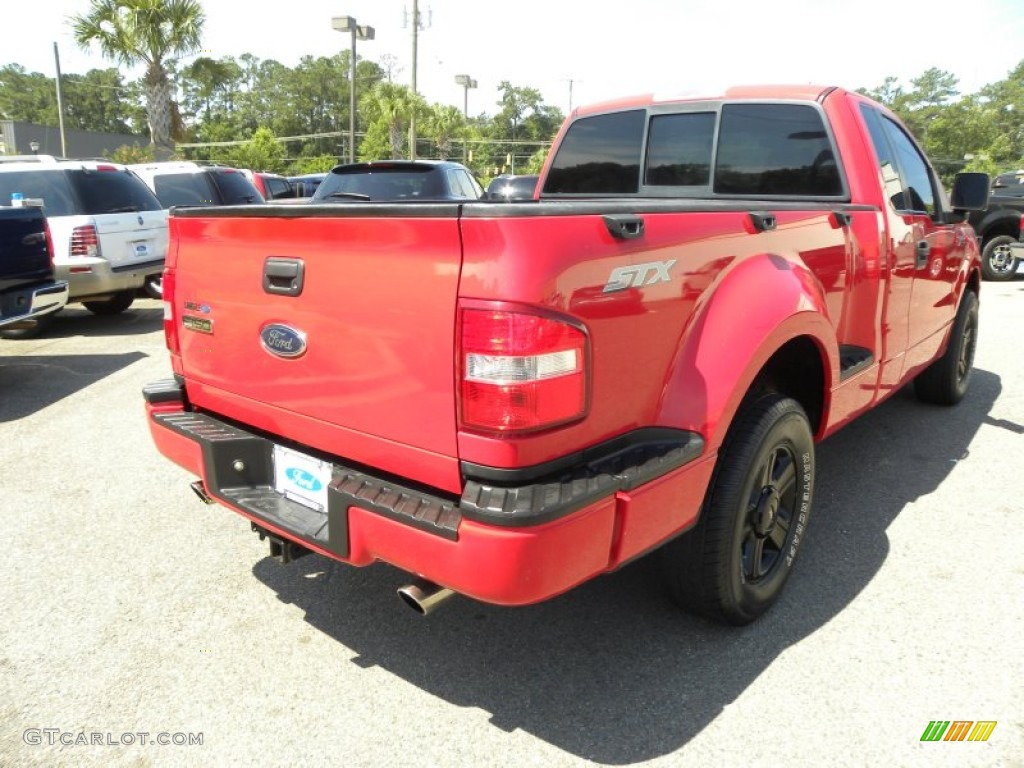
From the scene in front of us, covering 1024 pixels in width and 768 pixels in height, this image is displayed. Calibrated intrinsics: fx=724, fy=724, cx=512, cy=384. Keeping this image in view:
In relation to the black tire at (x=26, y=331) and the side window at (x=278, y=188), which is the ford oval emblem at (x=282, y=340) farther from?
the side window at (x=278, y=188)

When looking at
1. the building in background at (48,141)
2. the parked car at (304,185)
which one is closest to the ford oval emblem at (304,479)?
the parked car at (304,185)

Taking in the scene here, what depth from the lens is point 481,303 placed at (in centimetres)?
175

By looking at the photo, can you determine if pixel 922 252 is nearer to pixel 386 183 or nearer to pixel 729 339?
pixel 729 339

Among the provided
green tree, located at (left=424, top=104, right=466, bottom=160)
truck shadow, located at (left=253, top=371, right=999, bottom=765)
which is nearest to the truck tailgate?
truck shadow, located at (left=253, top=371, right=999, bottom=765)

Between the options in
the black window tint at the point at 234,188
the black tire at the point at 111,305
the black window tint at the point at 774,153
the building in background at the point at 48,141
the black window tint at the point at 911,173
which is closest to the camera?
the black window tint at the point at 774,153

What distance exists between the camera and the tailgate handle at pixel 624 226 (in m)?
1.86

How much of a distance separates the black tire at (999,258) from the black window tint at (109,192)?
13039 millimetres

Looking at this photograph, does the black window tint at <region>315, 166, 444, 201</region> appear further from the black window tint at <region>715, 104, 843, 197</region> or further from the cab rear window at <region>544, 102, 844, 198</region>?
the black window tint at <region>715, 104, 843, 197</region>

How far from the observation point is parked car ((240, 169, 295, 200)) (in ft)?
48.9

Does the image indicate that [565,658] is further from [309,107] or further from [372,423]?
[309,107]

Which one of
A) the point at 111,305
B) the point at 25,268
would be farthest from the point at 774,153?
the point at 111,305

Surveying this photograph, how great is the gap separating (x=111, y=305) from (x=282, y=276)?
27.3ft

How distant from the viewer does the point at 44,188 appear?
794 centimetres

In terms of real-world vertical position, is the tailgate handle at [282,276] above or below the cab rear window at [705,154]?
below
